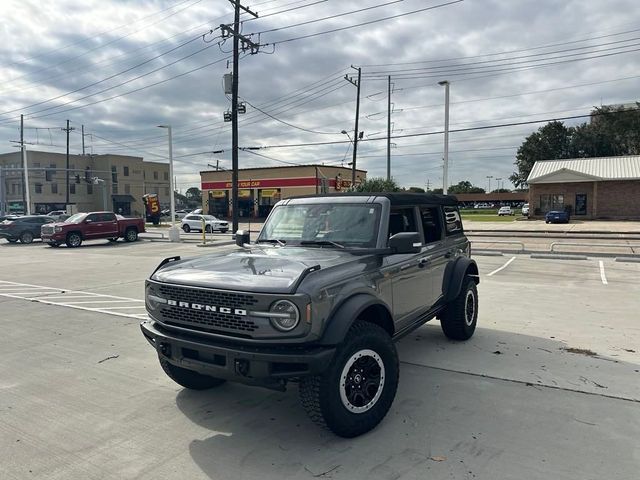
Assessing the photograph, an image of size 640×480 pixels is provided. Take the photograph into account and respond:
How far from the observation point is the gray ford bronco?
3.17m

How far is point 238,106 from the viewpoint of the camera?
2517cm

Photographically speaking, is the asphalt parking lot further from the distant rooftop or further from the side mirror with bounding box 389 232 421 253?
the distant rooftop

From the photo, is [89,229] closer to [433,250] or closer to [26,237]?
[26,237]

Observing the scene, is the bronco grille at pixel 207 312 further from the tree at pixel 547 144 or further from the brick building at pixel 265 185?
the tree at pixel 547 144

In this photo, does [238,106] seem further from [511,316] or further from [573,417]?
[573,417]

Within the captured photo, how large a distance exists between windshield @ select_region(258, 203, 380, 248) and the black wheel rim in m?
1.08

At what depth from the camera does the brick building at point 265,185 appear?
2003 inches

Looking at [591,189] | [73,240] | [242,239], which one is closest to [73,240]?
[73,240]

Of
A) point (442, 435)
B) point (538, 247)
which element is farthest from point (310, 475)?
point (538, 247)

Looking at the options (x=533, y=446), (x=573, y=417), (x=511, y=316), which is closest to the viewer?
(x=533, y=446)

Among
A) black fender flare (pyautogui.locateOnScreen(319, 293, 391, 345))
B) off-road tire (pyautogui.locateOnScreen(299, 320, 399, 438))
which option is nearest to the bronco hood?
black fender flare (pyautogui.locateOnScreen(319, 293, 391, 345))

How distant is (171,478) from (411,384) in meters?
2.39

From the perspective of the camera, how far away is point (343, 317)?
3326 mm

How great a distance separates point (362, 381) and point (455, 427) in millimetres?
834
